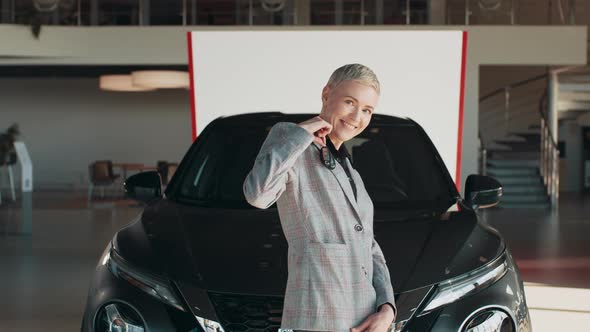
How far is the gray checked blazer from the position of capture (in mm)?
1662

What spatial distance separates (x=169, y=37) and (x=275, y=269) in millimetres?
11116

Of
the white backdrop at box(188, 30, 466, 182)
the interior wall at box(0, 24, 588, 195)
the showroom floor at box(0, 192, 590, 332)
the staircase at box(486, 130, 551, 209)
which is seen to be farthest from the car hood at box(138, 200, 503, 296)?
the staircase at box(486, 130, 551, 209)

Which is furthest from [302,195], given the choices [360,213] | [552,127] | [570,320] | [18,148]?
[552,127]

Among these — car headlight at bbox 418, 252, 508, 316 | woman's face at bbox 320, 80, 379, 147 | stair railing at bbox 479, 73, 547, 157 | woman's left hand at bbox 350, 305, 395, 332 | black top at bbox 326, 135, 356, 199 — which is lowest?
stair railing at bbox 479, 73, 547, 157

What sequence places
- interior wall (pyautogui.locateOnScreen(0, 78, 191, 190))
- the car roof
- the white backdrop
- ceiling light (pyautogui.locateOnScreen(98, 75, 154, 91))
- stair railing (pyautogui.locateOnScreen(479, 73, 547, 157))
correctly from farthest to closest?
1. interior wall (pyautogui.locateOnScreen(0, 78, 191, 190))
2. stair railing (pyautogui.locateOnScreen(479, 73, 547, 157))
3. ceiling light (pyautogui.locateOnScreen(98, 75, 154, 91))
4. the white backdrop
5. the car roof

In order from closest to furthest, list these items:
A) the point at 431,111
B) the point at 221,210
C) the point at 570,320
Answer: the point at 221,210 < the point at 570,320 < the point at 431,111

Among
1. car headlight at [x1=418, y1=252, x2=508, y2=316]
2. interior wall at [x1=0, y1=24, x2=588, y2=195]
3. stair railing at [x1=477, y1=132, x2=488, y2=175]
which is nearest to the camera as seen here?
car headlight at [x1=418, y1=252, x2=508, y2=316]

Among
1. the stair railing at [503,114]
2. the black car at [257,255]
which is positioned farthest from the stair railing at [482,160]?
the black car at [257,255]

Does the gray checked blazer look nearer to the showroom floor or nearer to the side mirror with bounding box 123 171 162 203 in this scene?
the side mirror with bounding box 123 171 162 203

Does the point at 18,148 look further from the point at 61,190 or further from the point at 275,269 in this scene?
the point at 61,190

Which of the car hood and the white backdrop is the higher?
the white backdrop

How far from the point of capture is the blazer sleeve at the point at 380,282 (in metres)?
1.80

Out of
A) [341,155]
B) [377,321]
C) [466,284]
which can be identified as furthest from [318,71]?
[377,321]

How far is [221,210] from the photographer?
10.7 feet
